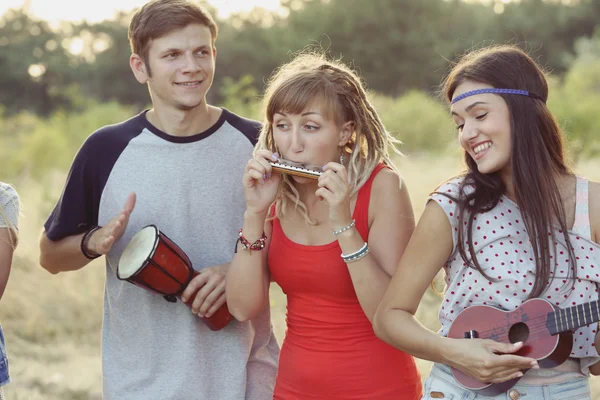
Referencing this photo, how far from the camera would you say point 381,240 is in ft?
11.3

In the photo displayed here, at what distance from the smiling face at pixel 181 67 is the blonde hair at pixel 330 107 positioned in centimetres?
41

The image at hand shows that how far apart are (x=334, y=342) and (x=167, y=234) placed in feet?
3.34

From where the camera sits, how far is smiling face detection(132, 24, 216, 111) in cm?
394

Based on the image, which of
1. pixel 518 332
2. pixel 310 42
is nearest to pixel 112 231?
pixel 518 332

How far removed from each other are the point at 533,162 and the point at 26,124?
2095 cm

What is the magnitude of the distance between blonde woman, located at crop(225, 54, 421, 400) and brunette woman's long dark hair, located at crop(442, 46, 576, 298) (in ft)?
1.46

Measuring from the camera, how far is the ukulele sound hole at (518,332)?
2.95 m

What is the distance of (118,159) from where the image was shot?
3.97m

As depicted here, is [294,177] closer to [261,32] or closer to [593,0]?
[593,0]

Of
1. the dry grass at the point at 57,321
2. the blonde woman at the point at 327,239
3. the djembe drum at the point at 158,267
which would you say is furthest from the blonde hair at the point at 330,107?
the dry grass at the point at 57,321

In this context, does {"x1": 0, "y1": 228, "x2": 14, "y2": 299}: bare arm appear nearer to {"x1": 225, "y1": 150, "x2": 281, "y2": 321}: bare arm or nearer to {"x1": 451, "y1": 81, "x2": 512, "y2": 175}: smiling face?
{"x1": 225, "y1": 150, "x2": 281, "y2": 321}: bare arm

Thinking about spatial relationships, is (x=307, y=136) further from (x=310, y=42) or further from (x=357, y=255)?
(x=310, y=42)

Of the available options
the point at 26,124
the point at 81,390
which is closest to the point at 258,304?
the point at 81,390

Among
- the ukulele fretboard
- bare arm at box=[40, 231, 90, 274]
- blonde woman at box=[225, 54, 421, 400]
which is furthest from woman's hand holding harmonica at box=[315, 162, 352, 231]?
bare arm at box=[40, 231, 90, 274]
